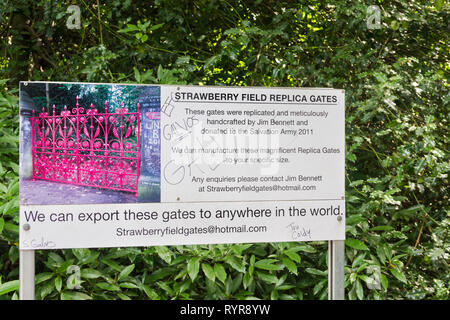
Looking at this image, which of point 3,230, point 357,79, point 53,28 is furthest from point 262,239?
point 53,28

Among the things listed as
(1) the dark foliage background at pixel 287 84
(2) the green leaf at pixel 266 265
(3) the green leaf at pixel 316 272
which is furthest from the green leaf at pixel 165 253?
(3) the green leaf at pixel 316 272

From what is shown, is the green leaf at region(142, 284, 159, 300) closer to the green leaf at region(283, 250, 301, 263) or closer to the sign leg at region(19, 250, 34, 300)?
the sign leg at region(19, 250, 34, 300)

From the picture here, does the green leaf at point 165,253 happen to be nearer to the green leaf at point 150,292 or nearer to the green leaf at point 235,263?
the green leaf at point 150,292

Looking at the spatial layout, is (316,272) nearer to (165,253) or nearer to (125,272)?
(165,253)

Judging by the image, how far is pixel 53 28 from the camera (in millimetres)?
3721

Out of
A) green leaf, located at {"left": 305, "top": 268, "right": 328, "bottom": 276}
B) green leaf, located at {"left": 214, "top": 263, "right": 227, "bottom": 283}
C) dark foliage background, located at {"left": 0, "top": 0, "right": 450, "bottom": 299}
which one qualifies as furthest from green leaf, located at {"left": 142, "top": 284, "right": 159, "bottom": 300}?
green leaf, located at {"left": 305, "top": 268, "right": 328, "bottom": 276}

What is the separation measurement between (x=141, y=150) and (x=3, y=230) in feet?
3.33

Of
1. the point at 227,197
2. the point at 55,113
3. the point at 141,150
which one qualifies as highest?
the point at 55,113

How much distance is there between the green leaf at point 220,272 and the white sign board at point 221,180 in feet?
1.28

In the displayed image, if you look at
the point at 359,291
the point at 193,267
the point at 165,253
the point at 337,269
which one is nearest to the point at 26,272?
the point at 165,253

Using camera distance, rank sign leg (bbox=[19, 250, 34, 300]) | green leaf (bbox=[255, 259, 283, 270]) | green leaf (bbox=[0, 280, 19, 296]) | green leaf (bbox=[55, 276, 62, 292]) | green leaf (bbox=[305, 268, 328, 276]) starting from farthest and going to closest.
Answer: green leaf (bbox=[305, 268, 328, 276]) → green leaf (bbox=[255, 259, 283, 270]) → green leaf (bbox=[55, 276, 62, 292]) → green leaf (bbox=[0, 280, 19, 296]) → sign leg (bbox=[19, 250, 34, 300])

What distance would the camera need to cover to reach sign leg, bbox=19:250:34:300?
1983mm

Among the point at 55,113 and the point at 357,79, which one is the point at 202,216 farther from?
the point at 357,79

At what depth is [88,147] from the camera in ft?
6.89
